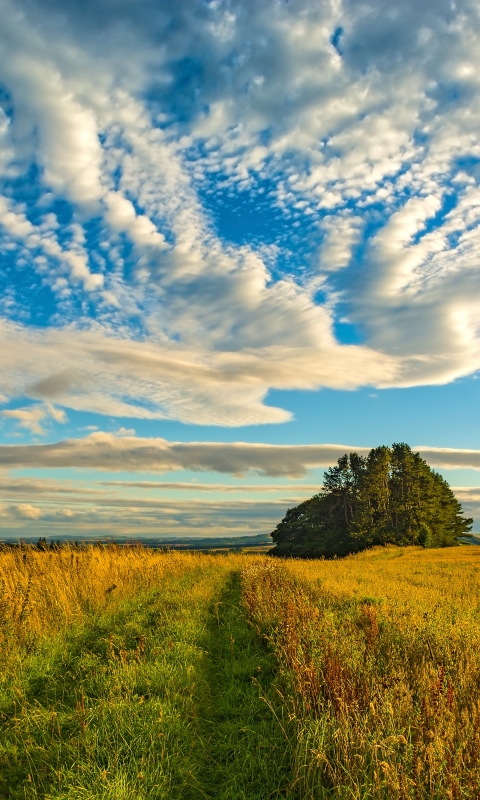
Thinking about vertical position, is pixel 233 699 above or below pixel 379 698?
below

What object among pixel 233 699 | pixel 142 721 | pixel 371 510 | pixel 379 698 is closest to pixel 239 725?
pixel 233 699

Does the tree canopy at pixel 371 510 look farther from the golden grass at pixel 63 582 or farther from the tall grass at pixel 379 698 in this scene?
the tall grass at pixel 379 698

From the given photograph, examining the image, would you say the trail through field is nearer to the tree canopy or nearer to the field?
the field

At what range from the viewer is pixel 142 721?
571cm

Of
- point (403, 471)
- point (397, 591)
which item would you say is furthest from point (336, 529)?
point (397, 591)

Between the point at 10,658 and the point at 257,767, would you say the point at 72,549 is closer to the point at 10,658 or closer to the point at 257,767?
the point at 10,658

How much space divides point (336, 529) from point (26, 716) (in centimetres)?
7002

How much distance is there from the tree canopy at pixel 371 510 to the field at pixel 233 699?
57.2 metres

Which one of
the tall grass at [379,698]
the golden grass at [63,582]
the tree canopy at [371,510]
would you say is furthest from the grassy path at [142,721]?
the tree canopy at [371,510]

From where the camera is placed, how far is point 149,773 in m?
4.86

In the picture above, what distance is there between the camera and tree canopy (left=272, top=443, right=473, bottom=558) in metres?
66.6

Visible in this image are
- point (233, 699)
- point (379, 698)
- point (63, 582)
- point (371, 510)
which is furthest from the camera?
point (371, 510)

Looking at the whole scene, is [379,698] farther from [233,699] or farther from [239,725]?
[233,699]

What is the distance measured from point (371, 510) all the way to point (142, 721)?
66.1 meters
